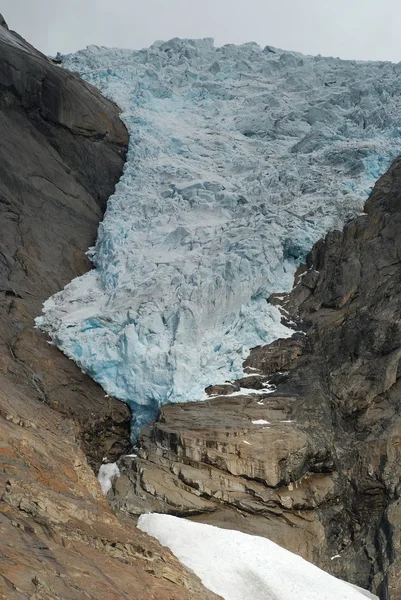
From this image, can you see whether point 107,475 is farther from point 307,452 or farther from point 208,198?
point 208,198

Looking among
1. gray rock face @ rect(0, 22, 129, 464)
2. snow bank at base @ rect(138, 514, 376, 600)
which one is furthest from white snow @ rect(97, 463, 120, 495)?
snow bank at base @ rect(138, 514, 376, 600)

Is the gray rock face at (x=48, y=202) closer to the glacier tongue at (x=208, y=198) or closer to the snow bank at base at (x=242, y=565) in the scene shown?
the glacier tongue at (x=208, y=198)

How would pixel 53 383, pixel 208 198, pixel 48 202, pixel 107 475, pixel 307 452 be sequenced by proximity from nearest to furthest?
pixel 307 452 < pixel 107 475 < pixel 53 383 < pixel 48 202 < pixel 208 198

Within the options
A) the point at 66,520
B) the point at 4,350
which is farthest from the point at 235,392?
the point at 66,520

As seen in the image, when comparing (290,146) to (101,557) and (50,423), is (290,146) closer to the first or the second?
(50,423)

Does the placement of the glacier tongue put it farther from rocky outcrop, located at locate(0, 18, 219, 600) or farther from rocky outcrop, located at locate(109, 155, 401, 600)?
rocky outcrop, located at locate(109, 155, 401, 600)

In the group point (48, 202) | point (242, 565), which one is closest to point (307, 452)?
point (242, 565)
